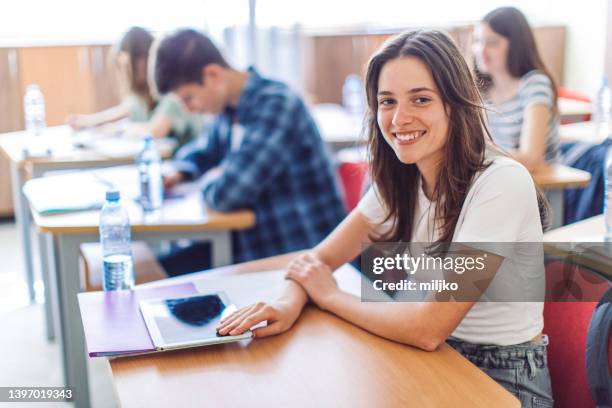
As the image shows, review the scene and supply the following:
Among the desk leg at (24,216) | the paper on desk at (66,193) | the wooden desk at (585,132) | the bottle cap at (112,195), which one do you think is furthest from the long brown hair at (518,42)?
the desk leg at (24,216)

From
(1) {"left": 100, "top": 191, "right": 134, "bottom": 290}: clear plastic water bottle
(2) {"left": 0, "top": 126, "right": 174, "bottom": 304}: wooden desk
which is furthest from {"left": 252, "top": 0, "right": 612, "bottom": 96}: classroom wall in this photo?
(1) {"left": 100, "top": 191, "right": 134, "bottom": 290}: clear plastic water bottle

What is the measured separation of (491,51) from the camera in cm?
321

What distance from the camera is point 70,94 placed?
17.0 ft

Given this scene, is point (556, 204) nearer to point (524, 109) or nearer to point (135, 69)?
point (524, 109)

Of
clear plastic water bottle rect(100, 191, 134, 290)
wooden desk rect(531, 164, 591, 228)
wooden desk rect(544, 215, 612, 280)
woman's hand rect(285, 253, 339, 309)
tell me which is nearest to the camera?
woman's hand rect(285, 253, 339, 309)

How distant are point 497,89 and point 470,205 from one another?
191 centimetres

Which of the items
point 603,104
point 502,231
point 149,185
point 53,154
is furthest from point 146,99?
point 502,231

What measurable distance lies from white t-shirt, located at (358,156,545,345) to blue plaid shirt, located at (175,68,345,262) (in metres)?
1.04

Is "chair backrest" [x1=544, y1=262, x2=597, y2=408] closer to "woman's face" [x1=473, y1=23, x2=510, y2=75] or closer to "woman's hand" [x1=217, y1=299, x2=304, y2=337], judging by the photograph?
"woman's hand" [x1=217, y1=299, x2=304, y2=337]

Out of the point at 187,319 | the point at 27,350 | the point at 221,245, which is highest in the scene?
the point at 187,319

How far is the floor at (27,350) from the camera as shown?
2910mm

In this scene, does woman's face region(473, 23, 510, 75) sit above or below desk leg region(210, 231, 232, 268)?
above

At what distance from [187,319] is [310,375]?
0.33 m

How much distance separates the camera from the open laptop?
1420mm
